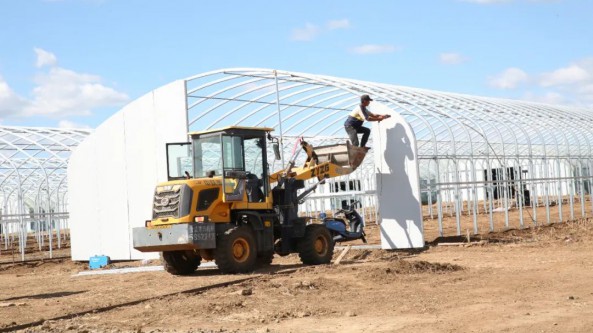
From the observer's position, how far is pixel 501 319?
9438 mm

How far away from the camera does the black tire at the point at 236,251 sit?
16219mm

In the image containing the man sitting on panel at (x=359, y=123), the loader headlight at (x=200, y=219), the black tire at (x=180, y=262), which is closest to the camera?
the loader headlight at (x=200, y=219)

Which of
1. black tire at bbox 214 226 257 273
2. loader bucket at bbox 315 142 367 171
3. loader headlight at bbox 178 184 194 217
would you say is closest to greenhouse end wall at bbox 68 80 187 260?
loader bucket at bbox 315 142 367 171

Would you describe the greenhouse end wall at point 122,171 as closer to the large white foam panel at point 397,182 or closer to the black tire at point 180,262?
the black tire at point 180,262

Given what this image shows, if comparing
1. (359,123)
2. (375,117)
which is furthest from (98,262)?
(375,117)

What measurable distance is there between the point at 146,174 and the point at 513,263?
10.6 m

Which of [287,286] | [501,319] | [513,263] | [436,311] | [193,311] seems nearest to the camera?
[501,319]

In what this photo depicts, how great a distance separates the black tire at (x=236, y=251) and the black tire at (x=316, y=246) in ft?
3.87

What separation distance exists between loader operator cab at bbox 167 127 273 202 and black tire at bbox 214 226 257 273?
0.66 metres

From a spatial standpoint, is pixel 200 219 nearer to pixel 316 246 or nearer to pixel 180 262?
pixel 180 262

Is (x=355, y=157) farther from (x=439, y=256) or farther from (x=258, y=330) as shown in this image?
(x=258, y=330)

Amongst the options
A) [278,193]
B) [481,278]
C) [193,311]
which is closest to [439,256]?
[278,193]

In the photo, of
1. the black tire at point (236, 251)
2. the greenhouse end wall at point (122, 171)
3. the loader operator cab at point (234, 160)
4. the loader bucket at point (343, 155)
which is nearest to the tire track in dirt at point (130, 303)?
the black tire at point (236, 251)

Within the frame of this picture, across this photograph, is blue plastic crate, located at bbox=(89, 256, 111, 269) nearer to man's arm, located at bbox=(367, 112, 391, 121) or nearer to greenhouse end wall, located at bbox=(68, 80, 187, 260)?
greenhouse end wall, located at bbox=(68, 80, 187, 260)
